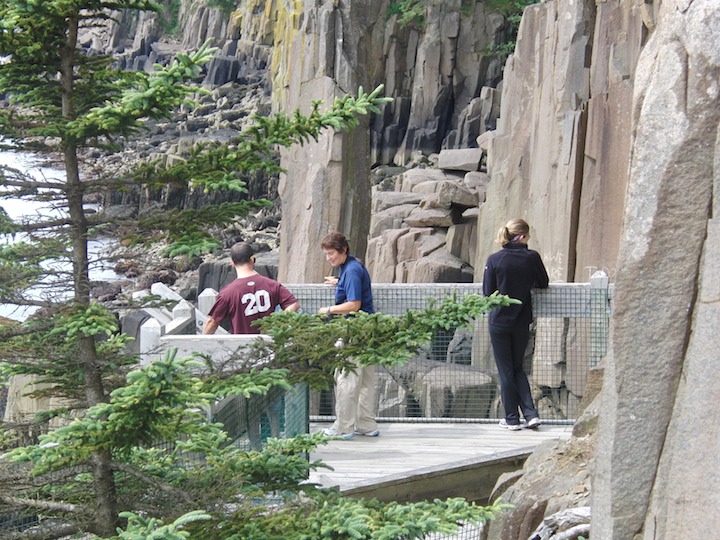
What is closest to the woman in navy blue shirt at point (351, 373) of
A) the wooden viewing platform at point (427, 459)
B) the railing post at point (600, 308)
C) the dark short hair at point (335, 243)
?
the dark short hair at point (335, 243)

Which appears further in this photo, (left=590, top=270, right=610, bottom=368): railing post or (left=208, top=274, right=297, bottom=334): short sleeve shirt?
(left=590, top=270, right=610, bottom=368): railing post

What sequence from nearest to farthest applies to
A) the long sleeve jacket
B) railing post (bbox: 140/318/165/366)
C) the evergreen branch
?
1. the evergreen branch
2. railing post (bbox: 140/318/165/366)
3. the long sleeve jacket

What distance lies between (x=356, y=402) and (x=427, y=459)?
74cm

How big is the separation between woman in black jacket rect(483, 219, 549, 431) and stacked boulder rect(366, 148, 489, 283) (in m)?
12.4

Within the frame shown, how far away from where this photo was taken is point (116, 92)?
479cm

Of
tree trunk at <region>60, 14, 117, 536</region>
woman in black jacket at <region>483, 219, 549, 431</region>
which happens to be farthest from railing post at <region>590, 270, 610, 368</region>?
tree trunk at <region>60, 14, 117, 536</region>

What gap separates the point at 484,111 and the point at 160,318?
Result: 27585mm

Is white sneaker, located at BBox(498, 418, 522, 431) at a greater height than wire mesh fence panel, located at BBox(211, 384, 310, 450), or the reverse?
wire mesh fence panel, located at BBox(211, 384, 310, 450)

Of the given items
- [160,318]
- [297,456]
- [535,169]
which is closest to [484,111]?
[535,169]

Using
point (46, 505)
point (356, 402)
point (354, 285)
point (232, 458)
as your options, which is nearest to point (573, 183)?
point (356, 402)

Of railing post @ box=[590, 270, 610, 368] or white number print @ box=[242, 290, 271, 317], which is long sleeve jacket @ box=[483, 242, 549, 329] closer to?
railing post @ box=[590, 270, 610, 368]

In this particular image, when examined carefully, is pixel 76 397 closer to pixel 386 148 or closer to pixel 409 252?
pixel 409 252

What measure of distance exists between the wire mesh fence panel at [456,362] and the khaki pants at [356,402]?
0.54m

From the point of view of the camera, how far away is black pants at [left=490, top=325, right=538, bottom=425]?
8.52m
